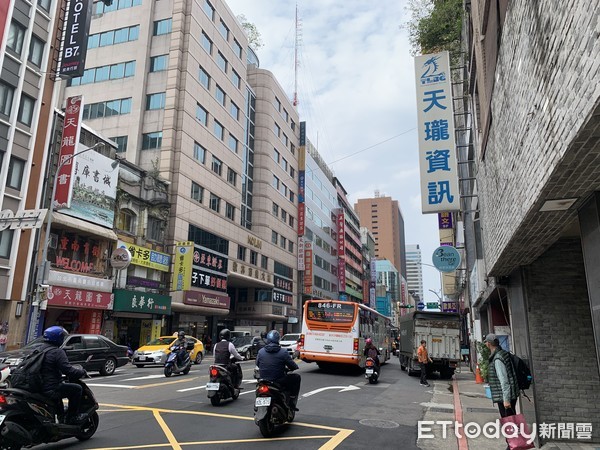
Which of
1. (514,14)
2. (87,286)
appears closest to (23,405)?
(514,14)

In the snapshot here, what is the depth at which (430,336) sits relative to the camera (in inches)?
836

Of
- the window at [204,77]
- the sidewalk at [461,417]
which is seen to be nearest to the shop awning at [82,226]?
the window at [204,77]

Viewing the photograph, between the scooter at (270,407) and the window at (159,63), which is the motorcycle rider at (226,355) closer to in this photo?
the scooter at (270,407)

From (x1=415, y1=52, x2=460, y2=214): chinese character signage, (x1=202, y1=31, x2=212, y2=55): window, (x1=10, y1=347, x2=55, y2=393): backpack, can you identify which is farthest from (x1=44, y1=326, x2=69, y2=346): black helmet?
(x1=202, y1=31, x2=212, y2=55): window

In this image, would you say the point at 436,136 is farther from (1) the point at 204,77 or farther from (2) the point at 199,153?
(1) the point at 204,77

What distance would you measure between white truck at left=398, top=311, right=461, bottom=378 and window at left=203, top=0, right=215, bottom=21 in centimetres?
3411

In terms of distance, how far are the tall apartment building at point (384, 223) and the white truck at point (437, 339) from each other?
486 ft

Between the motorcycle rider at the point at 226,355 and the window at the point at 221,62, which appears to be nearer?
the motorcycle rider at the point at 226,355

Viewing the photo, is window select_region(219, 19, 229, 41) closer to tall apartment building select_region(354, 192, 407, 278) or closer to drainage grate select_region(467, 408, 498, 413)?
drainage grate select_region(467, 408, 498, 413)

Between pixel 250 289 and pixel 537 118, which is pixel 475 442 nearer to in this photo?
pixel 537 118

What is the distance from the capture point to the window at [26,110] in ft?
72.8

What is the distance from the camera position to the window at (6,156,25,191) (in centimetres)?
2142

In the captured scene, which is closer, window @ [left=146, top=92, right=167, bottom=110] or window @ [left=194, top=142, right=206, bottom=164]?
window @ [left=146, top=92, right=167, bottom=110]

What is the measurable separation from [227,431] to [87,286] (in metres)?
20.1
